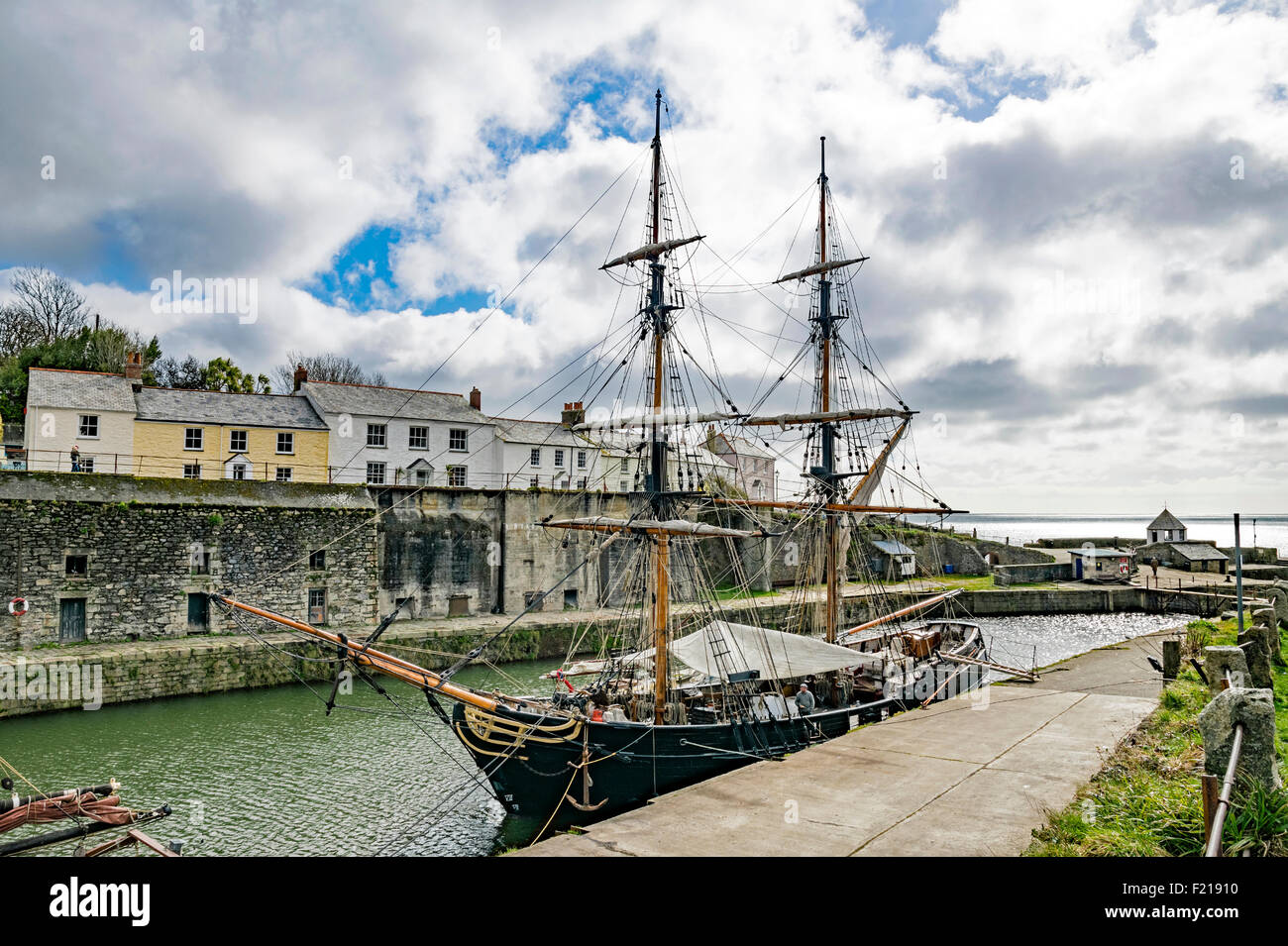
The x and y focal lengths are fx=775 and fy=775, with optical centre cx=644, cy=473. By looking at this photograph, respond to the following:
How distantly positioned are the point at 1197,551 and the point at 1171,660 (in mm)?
46085

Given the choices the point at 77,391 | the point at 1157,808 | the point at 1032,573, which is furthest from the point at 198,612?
the point at 1032,573

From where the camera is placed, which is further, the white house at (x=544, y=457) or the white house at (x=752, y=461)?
the white house at (x=752, y=461)

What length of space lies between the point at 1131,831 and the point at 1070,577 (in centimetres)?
5018

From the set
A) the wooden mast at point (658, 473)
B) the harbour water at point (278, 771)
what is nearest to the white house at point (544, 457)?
the harbour water at point (278, 771)

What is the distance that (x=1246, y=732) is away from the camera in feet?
20.1

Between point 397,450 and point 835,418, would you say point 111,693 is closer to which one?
point 397,450

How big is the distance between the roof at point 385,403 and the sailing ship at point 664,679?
20098 mm

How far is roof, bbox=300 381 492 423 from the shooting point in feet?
125

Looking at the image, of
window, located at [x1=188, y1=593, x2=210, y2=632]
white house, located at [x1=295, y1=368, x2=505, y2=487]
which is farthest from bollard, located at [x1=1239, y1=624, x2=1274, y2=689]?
white house, located at [x1=295, y1=368, x2=505, y2=487]

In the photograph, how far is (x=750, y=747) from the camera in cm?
1595

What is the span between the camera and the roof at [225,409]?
33844 millimetres

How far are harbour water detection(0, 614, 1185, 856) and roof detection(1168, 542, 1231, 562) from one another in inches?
1619

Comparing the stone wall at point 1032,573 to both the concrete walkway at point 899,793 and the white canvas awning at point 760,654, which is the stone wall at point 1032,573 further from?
the concrete walkway at point 899,793

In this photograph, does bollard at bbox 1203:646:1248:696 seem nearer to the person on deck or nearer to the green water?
the person on deck
